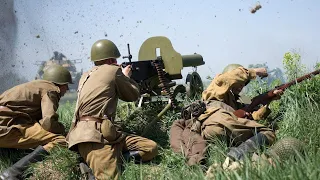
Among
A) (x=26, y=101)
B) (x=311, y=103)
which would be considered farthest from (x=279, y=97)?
(x=26, y=101)

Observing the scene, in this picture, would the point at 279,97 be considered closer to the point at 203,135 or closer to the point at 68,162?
the point at 203,135

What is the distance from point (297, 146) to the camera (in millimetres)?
5066

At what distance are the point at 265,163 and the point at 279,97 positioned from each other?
9.24 feet

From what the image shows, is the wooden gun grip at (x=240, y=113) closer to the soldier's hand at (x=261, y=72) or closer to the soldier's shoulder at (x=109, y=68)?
the soldier's hand at (x=261, y=72)

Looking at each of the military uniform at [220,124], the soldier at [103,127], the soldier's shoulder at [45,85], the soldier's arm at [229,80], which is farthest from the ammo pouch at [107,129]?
the soldier's arm at [229,80]

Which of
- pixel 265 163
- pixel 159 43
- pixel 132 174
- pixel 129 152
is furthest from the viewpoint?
pixel 159 43

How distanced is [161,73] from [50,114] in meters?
2.69

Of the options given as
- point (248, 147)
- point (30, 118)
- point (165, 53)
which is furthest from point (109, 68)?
point (165, 53)

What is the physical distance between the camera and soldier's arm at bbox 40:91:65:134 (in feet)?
20.8

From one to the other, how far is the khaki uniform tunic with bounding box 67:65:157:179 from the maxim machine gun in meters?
1.57

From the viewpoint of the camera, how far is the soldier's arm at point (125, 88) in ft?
20.5

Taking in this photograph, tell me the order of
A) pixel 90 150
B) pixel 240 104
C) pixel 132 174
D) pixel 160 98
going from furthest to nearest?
pixel 160 98 < pixel 240 104 < pixel 90 150 < pixel 132 174

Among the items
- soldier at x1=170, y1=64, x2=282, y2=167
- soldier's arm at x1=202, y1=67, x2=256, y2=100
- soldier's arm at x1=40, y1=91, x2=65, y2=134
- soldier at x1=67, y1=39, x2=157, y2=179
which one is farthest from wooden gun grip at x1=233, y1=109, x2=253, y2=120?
soldier's arm at x1=40, y1=91, x2=65, y2=134

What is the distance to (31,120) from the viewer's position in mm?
6637
